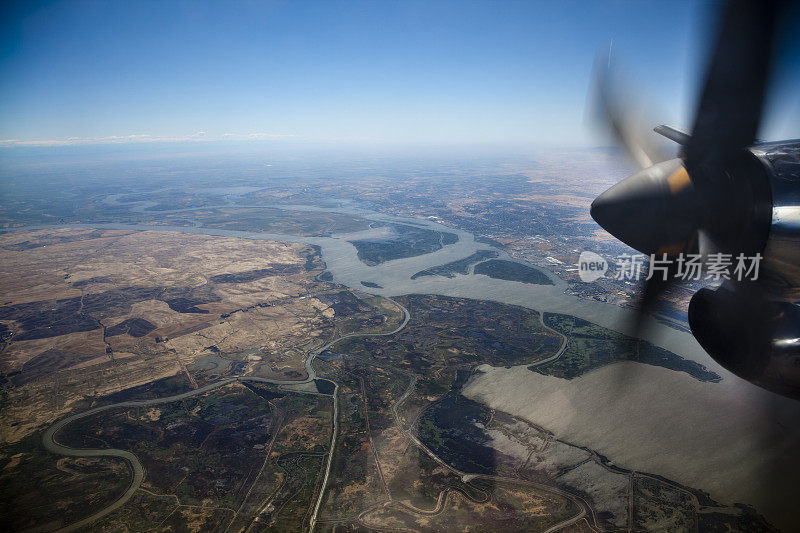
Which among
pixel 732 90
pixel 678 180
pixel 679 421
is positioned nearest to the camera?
pixel 732 90

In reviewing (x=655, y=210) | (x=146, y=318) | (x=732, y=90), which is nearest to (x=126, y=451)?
(x=146, y=318)

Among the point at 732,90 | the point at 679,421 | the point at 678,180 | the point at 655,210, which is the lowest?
the point at 679,421

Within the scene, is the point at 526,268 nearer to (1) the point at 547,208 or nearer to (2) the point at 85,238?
(1) the point at 547,208

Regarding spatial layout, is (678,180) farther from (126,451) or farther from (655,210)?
(126,451)

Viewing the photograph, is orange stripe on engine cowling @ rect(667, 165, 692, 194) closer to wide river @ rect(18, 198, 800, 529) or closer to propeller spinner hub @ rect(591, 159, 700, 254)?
propeller spinner hub @ rect(591, 159, 700, 254)

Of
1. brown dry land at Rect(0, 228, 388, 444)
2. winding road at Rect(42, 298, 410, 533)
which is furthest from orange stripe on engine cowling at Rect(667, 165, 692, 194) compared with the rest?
brown dry land at Rect(0, 228, 388, 444)

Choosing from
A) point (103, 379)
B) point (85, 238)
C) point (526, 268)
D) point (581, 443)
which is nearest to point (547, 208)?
point (526, 268)

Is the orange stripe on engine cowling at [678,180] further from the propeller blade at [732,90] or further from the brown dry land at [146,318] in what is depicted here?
the brown dry land at [146,318]

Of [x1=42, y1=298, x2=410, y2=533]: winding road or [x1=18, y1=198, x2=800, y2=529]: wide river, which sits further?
[x1=42, y1=298, x2=410, y2=533]: winding road
